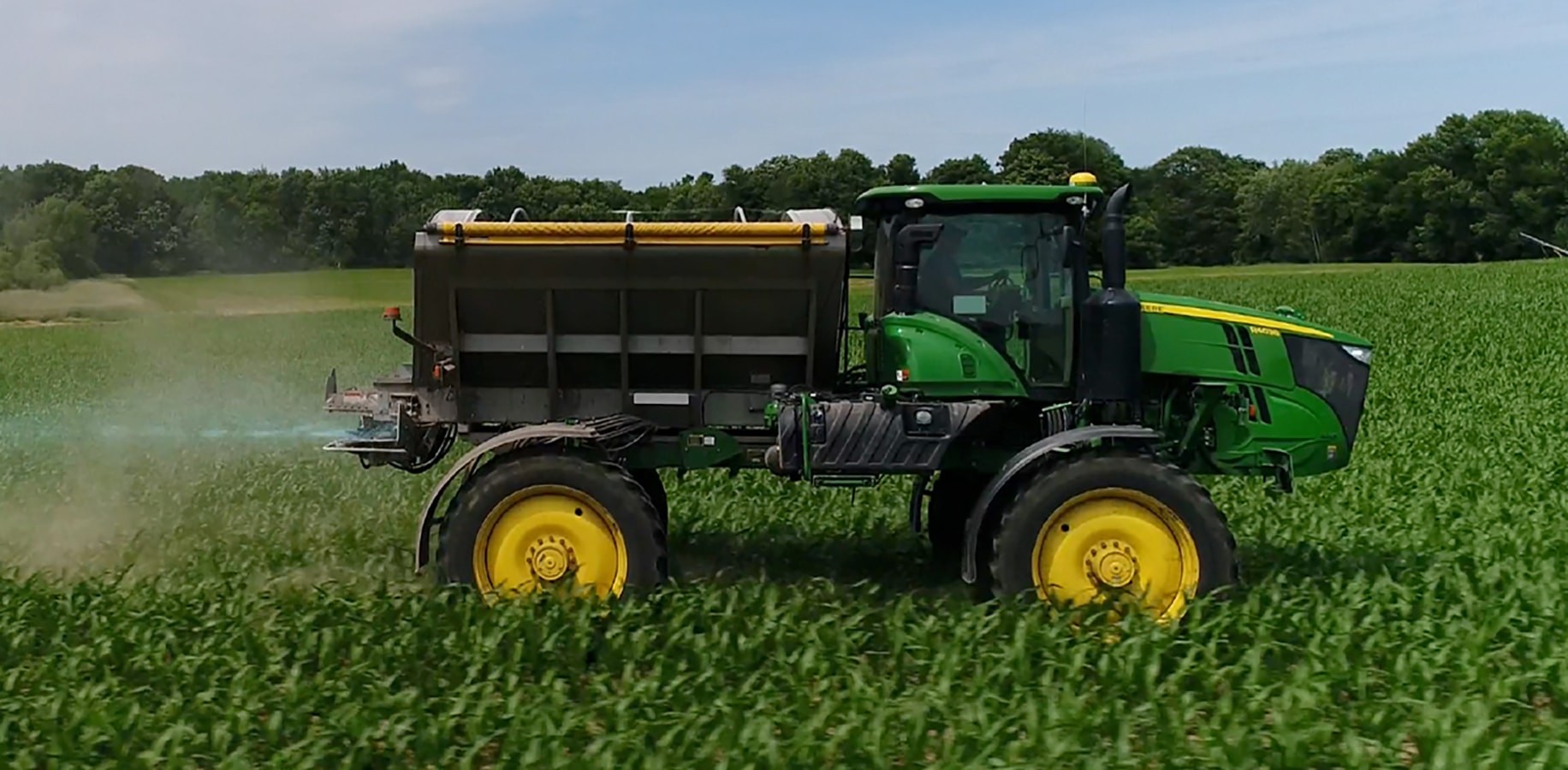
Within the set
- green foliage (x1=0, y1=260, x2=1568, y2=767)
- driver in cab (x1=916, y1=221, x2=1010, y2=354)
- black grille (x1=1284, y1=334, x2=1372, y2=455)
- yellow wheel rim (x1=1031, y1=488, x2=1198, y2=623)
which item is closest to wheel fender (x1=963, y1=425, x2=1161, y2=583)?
yellow wheel rim (x1=1031, y1=488, x2=1198, y2=623)

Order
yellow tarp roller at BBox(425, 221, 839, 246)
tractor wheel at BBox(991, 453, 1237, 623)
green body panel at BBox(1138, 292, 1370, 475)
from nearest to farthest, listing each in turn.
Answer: tractor wheel at BBox(991, 453, 1237, 623)
yellow tarp roller at BBox(425, 221, 839, 246)
green body panel at BBox(1138, 292, 1370, 475)

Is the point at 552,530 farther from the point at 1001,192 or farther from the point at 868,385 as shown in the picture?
the point at 1001,192

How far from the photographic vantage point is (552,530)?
7.43 meters

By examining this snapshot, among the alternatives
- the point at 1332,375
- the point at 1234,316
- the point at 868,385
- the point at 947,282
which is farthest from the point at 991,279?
the point at 1332,375

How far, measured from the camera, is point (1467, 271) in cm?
4453

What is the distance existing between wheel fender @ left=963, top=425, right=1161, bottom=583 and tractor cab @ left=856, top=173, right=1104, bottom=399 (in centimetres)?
51

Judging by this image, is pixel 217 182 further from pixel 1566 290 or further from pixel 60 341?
pixel 1566 290

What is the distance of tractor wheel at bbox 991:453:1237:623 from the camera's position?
23.2 ft

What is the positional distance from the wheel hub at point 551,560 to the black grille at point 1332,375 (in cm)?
440

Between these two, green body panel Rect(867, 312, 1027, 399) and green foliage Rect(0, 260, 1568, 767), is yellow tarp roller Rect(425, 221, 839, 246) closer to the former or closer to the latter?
green body panel Rect(867, 312, 1027, 399)

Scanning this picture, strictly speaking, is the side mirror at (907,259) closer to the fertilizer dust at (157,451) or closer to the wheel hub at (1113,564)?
the wheel hub at (1113,564)

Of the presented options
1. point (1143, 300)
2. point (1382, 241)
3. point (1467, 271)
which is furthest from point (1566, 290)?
point (1382, 241)

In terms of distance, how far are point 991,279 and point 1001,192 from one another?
1.62ft

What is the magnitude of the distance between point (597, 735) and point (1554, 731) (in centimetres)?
386
